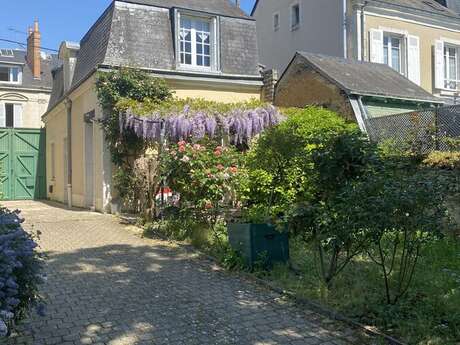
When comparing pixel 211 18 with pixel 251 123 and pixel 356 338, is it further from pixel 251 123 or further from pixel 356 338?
pixel 356 338

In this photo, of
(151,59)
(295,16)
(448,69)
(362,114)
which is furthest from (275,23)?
(362,114)

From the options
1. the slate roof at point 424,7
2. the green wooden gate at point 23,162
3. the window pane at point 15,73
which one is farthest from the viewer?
the window pane at point 15,73

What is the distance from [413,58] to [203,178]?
1479 cm

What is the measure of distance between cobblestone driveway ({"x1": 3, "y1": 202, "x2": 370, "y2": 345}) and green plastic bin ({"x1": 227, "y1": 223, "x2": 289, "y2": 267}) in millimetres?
408

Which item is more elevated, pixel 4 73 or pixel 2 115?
pixel 4 73

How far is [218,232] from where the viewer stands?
844 cm

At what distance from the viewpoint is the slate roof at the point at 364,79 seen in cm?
1355

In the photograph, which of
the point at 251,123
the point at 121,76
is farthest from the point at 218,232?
the point at 121,76

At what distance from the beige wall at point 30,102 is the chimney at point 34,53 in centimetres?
154

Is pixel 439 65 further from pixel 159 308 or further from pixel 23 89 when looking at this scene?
pixel 23 89

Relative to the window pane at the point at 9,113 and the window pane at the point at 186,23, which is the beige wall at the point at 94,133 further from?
the window pane at the point at 9,113

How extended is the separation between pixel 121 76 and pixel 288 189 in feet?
21.8

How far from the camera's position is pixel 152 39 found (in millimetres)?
14055

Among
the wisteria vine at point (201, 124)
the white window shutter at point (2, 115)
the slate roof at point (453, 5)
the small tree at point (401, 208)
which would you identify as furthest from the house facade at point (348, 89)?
the white window shutter at point (2, 115)
